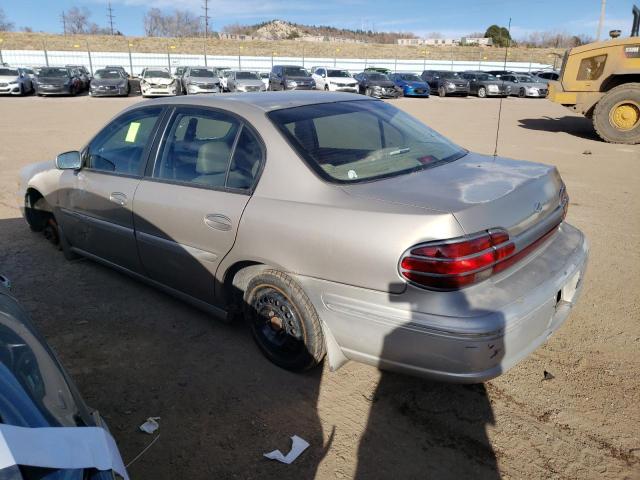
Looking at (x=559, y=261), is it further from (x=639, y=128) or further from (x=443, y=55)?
(x=443, y=55)

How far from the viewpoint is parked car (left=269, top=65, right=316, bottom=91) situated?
26.1m

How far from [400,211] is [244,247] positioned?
3.34 feet

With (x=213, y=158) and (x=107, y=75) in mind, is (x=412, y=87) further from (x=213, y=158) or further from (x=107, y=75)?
(x=213, y=158)

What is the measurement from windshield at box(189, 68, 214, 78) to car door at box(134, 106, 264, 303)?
24281 mm

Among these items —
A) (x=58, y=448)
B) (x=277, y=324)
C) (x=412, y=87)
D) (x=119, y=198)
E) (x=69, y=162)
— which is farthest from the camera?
(x=412, y=87)

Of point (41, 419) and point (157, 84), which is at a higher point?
point (41, 419)

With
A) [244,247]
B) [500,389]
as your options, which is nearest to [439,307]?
[500,389]

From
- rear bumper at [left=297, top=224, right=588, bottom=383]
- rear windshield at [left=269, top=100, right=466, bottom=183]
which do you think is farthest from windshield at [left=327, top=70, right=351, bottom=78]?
rear bumper at [left=297, top=224, right=588, bottom=383]

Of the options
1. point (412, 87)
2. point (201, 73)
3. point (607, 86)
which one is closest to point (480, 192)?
point (607, 86)

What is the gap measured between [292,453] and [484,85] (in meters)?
31.5

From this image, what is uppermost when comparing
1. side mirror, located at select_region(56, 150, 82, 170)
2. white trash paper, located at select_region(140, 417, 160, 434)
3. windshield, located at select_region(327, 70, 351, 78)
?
windshield, located at select_region(327, 70, 351, 78)

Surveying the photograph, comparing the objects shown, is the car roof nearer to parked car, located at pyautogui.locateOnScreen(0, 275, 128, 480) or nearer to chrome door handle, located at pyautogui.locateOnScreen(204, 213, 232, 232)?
chrome door handle, located at pyautogui.locateOnScreen(204, 213, 232, 232)

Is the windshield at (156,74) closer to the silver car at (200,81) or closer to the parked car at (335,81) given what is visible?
the silver car at (200,81)

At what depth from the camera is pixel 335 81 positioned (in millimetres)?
27031
